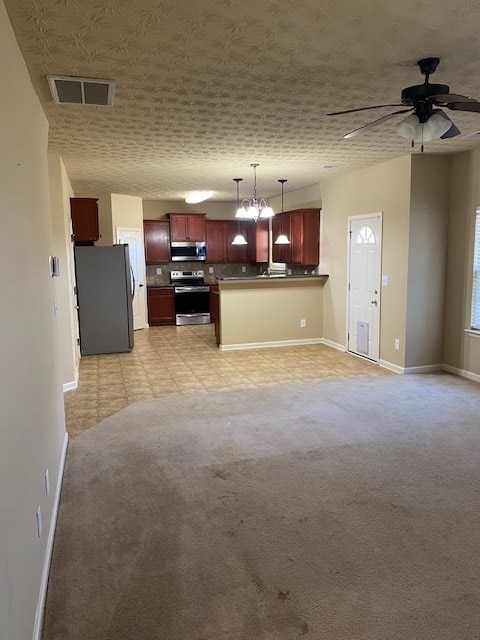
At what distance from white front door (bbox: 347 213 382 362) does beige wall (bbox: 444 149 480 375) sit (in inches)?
35.0

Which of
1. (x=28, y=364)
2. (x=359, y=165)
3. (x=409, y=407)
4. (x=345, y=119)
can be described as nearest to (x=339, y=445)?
(x=409, y=407)

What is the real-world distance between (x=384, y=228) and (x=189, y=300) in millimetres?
4740

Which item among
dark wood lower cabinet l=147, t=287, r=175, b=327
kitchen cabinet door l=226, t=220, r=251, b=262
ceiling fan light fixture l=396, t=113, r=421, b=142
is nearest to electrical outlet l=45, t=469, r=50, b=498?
ceiling fan light fixture l=396, t=113, r=421, b=142

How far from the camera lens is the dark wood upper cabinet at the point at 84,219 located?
21.6ft

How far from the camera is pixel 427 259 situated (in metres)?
5.61

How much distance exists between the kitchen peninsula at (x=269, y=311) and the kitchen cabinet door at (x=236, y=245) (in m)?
2.83

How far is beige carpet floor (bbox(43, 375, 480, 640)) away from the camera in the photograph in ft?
6.36

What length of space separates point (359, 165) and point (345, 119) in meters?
2.30

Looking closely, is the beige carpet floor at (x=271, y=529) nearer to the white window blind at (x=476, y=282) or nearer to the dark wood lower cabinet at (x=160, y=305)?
the white window blind at (x=476, y=282)

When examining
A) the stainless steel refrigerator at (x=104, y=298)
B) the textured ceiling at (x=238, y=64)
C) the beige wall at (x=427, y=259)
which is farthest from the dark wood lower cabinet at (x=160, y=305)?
the beige wall at (x=427, y=259)

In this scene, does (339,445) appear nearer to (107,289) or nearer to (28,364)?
(28,364)

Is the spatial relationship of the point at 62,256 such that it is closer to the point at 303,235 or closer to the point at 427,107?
the point at 427,107

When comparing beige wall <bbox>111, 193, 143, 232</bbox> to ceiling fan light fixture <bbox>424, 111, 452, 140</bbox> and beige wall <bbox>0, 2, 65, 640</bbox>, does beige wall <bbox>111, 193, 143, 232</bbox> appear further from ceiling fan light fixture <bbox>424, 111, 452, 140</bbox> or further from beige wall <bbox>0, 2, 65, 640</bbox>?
ceiling fan light fixture <bbox>424, 111, 452, 140</bbox>

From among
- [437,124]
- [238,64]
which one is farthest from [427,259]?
[238,64]
